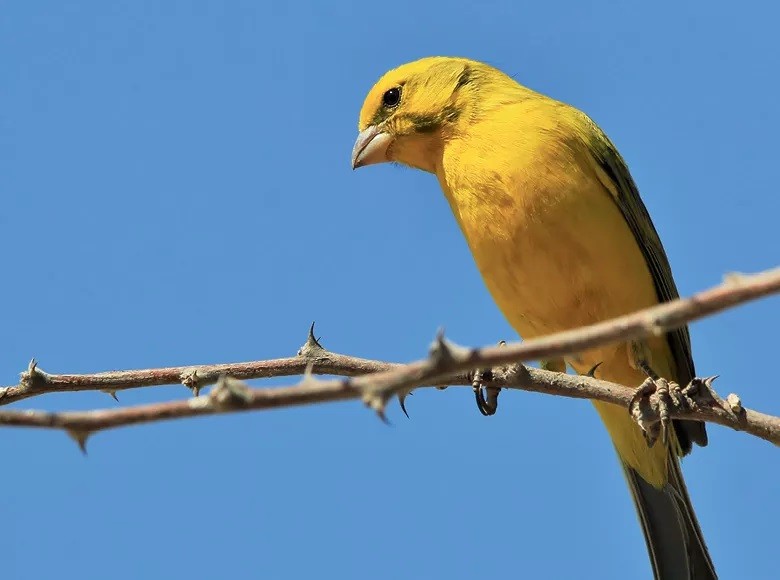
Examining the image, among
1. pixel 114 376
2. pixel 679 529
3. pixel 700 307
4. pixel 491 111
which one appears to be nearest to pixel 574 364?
pixel 679 529

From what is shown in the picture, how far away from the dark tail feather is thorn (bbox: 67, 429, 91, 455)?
4.02 meters

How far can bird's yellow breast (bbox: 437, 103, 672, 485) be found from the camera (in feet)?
16.9

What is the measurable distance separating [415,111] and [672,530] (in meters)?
2.77

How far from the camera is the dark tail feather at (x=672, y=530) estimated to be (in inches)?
214

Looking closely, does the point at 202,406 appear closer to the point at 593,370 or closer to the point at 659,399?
the point at 659,399

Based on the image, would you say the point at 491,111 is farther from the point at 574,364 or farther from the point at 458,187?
the point at 574,364

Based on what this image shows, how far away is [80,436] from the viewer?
207cm

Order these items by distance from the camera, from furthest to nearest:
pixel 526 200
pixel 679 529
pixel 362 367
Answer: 1. pixel 679 529
2. pixel 526 200
3. pixel 362 367

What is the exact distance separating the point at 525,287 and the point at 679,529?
1604 mm

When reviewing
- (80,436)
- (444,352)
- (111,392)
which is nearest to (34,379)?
(111,392)

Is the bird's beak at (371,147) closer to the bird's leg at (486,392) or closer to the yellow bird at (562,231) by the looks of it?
the yellow bird at (562,231)

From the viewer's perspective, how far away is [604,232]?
527 cm

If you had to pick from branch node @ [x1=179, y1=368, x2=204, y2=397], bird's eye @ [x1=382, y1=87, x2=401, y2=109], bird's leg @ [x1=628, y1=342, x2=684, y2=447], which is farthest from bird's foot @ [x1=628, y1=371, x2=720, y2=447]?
bird's eye @ [x1=382, y1=87, x2=401, y2=109]

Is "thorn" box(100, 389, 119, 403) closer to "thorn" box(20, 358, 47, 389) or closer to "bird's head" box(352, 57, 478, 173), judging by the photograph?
"thorn" box(20, 358, 47, 389)
